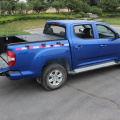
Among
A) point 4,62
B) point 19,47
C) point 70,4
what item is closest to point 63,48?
point 19,47

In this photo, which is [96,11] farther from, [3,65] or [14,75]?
[14,75]

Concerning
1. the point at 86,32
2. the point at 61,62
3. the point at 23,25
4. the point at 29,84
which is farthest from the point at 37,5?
the point at 61,62

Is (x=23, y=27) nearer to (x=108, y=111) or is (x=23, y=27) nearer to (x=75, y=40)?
(x=75, y=40)

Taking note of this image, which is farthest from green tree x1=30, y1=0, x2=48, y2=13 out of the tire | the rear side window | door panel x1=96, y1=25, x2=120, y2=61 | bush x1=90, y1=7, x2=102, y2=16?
the tire

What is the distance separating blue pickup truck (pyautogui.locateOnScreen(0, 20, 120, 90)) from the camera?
3709mm

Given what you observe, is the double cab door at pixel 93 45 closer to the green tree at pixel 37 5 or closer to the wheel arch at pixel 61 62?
the wheel arch at pixel 61 62

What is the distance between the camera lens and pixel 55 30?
5.15 metres

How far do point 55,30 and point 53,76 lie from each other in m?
1.66

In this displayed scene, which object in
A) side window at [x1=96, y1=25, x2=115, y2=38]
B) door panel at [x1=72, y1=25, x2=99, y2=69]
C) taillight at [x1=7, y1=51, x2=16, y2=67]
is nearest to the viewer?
taillight at [x1=7, y1=51, x2=16, y2=67]

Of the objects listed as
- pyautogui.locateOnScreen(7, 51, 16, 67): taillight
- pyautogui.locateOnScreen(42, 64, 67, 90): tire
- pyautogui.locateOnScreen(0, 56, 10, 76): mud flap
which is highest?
pyautogui.locateOnScreen(7, 51, 16, 67): taillight

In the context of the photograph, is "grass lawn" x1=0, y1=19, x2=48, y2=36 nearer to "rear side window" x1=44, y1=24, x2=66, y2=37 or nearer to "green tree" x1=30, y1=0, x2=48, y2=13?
"green tree" x1=30, y1=0, x2=48, y2=13

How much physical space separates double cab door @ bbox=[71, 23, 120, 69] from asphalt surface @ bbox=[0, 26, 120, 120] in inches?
25.8

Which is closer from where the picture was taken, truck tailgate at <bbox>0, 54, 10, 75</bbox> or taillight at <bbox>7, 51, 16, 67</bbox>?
taillight at <bbox>7, 51, 16, 67</bbox>

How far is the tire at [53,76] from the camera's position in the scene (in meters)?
4.07
